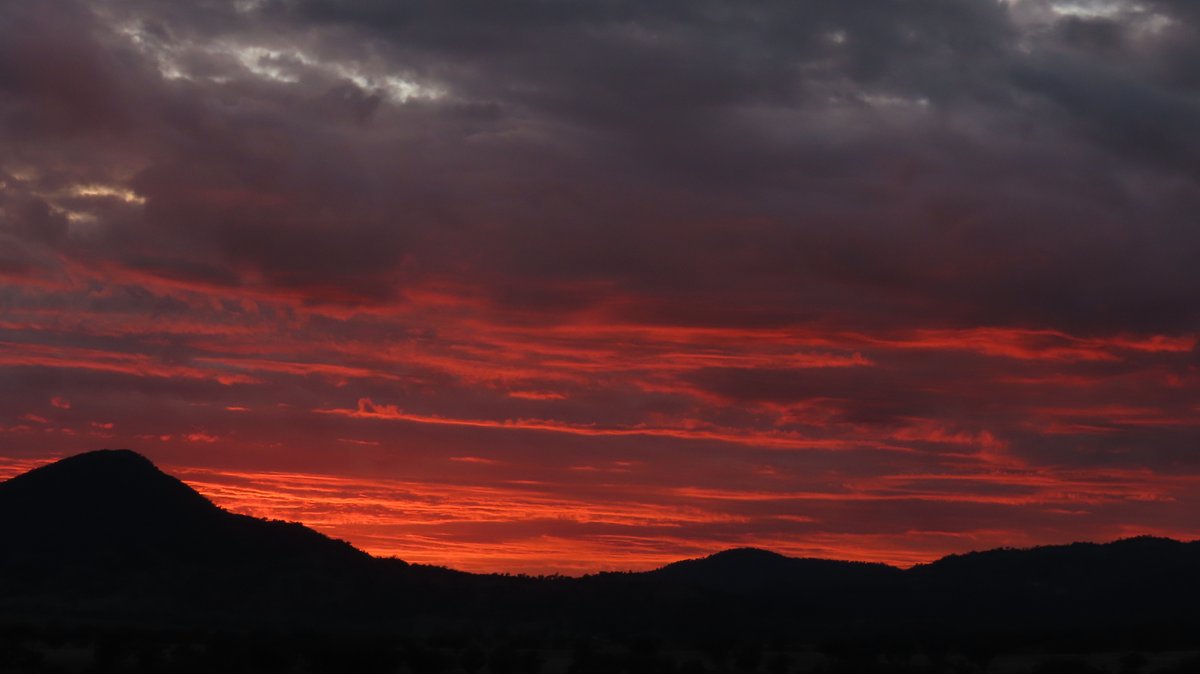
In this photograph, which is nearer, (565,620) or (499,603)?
(565,620)

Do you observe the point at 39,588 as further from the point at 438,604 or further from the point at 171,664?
the point at 171,664

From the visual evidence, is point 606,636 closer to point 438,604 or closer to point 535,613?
point 535,613

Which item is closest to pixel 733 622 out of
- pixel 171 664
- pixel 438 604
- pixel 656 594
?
pixel 656 594

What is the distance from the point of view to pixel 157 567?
19850 centimetres

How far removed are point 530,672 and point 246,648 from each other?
20.7 m

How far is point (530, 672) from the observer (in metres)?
94.8

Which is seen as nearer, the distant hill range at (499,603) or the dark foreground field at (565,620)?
the dark foreground field at (565,620)

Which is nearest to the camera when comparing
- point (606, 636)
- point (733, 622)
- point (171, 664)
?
point (171, 664)

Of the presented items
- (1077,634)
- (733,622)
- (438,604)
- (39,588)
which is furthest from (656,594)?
(39,588)

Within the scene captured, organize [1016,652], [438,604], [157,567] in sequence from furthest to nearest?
[157,567]
[438,604]
[1016,652]

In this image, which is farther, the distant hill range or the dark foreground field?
the distant hill range

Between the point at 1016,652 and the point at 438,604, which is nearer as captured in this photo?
the point at 1016,652

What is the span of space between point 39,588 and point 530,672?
120568 mm

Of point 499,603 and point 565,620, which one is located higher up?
point 499,603
